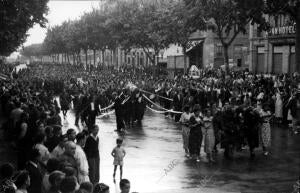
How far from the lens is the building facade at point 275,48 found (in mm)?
41500

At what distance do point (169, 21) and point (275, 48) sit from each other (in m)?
9.65

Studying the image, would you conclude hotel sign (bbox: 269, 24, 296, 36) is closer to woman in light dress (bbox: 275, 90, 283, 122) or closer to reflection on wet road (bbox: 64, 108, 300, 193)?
woman in light dress (bbox: 275, 90, 283, 122)

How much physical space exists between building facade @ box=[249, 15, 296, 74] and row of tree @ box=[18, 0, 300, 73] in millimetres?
3022

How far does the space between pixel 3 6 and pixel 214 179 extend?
18019 mm

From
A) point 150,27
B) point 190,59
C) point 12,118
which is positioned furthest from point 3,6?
point 190,59

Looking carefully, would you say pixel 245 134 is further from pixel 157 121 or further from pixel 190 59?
pixel 190 59

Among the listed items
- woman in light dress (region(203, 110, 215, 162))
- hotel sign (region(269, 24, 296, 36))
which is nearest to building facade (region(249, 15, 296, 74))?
hotel sign (region(269, 24, 296, 36))

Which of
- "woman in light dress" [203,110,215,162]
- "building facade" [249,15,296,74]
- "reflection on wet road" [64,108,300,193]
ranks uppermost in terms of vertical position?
"building facade" [249,15,296,74]

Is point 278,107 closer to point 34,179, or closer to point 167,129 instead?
point 167,129

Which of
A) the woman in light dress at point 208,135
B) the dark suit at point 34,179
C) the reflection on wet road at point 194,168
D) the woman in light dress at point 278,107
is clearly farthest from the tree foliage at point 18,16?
the dark suit at point 34,179

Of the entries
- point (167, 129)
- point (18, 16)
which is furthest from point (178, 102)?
point (18, 16)

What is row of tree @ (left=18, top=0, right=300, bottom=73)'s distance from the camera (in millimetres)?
27688

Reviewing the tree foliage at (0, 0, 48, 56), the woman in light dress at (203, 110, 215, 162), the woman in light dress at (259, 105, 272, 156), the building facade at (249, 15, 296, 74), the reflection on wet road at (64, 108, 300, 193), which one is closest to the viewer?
the reflection on wet road at (64, 108, 300, 193)

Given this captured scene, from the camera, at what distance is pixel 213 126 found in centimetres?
1539
